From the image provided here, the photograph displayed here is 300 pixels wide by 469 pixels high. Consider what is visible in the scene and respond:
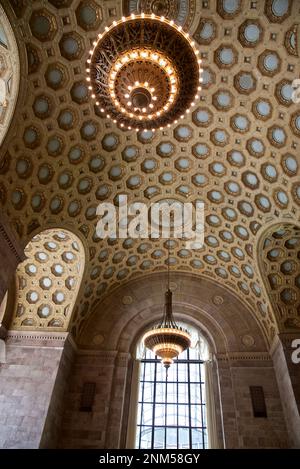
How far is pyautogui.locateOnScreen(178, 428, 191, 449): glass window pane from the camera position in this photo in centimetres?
1201

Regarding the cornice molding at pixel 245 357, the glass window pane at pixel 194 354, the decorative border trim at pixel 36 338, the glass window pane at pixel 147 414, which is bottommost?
the glass window pane at pixel 147 414

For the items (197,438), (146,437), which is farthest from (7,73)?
(197,438)

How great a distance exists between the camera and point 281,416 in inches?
446

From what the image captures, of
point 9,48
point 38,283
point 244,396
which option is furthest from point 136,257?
point 9,48

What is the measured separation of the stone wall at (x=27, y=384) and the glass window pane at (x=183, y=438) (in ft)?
16.2

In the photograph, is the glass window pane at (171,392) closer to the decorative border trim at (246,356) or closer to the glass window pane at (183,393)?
the glass window pane at (183,393)

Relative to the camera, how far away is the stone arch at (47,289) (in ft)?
40.3

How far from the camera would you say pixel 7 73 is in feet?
24.9

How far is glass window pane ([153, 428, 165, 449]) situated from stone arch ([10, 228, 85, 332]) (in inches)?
199

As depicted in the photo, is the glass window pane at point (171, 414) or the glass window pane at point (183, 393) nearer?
the glass window pane at point (171, 414)

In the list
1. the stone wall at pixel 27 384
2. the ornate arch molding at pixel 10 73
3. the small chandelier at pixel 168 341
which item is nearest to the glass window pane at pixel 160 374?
the stone wall at pixel 27 384

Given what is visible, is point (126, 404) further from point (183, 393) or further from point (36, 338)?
point (36, 338)

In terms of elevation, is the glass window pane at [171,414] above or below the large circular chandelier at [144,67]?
below

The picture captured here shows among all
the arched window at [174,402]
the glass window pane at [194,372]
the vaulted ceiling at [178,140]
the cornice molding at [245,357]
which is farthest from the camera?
A: the glass window pane at [194,372]
